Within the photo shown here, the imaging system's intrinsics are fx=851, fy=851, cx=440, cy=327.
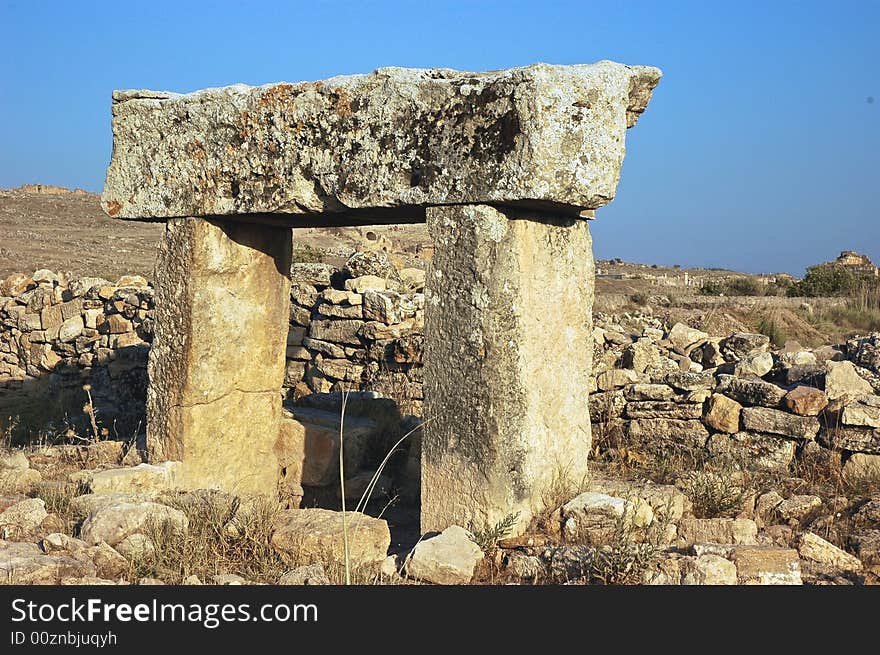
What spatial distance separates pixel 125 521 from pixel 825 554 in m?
3.43

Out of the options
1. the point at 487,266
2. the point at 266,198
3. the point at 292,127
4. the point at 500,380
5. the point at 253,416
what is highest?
the point at 292,127

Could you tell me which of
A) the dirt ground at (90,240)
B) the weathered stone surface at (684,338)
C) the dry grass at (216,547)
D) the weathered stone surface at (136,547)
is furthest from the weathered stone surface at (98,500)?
the dirt ground at (90,240)

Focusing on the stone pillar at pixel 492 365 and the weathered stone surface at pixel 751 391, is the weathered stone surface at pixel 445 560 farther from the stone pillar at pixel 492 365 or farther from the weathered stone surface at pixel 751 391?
the weathered stone surface at pixel 751 391

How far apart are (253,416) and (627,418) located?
2.53 m

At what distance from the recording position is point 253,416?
5598mm

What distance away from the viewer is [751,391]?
5.50 m

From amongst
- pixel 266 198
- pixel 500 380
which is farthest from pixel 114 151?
pixel 500 380

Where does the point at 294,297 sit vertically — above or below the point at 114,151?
below

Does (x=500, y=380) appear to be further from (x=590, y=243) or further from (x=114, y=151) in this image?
(x=114, y=151)

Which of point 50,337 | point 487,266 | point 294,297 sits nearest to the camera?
point 487,266

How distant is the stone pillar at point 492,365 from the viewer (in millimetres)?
4215

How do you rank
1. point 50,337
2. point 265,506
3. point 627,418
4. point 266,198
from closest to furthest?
point 265,506 < point 266,198 < point 627,418 < point 50,337

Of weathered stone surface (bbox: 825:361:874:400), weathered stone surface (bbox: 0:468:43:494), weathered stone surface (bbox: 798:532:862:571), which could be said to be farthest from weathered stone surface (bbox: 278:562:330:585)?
weathered stone surface (bbox: 825:361:874:400)

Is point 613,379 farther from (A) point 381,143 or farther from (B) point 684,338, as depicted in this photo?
(B) point 684,338
